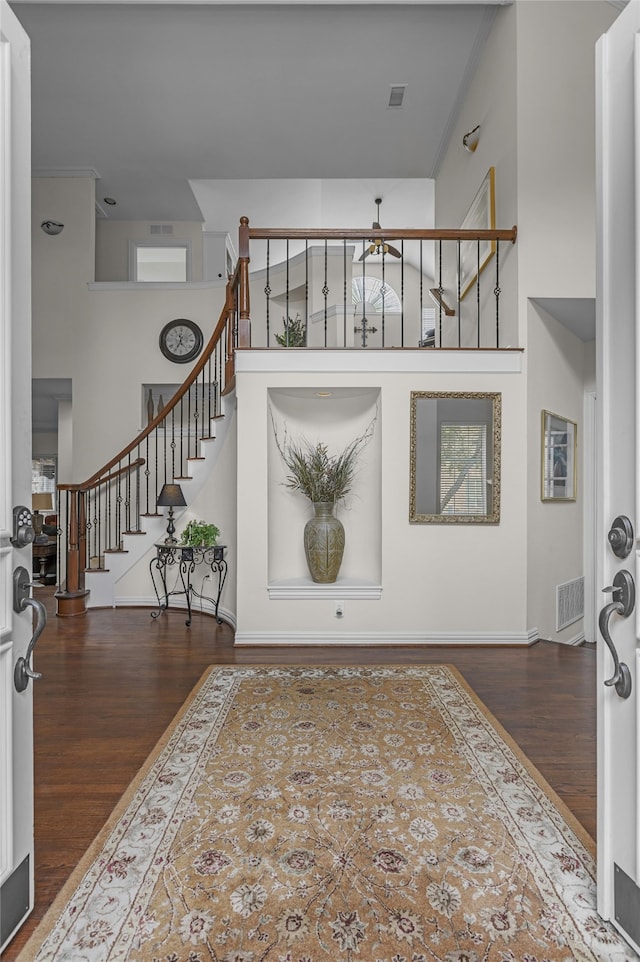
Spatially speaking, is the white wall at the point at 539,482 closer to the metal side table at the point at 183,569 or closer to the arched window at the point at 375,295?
the metal side table at the point at 183,569

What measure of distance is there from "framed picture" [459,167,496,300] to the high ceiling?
1.20 meters

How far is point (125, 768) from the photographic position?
2387 mm

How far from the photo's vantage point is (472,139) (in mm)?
5211

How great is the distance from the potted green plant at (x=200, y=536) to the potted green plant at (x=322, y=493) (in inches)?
31.3

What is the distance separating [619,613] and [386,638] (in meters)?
2.96

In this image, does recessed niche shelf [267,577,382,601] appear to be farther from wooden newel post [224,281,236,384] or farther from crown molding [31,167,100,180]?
crown molding [31,167,100,180]

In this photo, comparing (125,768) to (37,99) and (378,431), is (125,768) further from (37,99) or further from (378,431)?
(37,99)

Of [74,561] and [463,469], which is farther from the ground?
[463,469]

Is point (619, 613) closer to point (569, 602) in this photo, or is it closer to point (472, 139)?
point (569, 602)

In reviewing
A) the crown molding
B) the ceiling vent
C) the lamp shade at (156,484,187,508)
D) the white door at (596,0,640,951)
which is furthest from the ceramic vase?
the crown molding

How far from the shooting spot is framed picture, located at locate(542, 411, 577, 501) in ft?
14.7

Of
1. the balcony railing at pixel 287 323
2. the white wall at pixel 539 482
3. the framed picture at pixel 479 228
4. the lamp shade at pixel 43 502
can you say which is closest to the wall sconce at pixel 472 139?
the framed picture at pixel 479 228

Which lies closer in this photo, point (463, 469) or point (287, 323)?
point (463, 469)

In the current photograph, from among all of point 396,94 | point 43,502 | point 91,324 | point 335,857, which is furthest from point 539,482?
point 43,502
